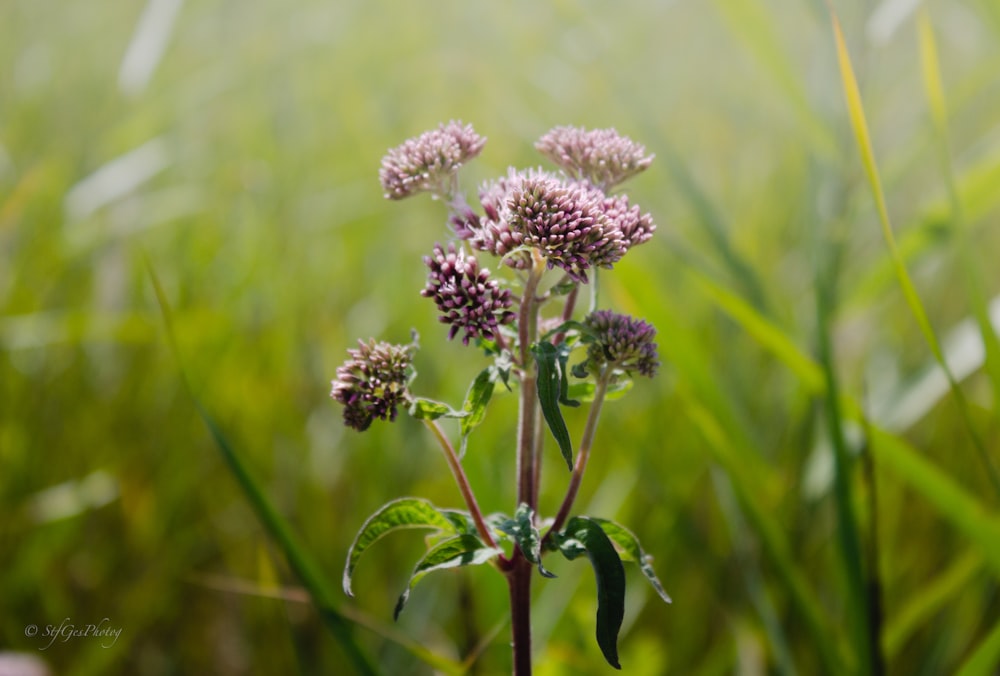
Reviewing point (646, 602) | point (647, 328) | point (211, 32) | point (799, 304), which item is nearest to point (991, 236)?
point (799, 304)

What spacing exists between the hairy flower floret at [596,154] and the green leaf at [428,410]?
1.01 ft

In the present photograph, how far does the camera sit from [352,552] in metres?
0.74

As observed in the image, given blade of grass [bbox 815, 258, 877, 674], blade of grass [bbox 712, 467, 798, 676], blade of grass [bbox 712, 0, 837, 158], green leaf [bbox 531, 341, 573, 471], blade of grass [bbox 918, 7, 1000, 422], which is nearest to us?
green leaf [bbox 531, 341, 573, 471]

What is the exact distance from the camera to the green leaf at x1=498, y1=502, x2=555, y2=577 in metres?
0.70

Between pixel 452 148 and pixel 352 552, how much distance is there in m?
0.41

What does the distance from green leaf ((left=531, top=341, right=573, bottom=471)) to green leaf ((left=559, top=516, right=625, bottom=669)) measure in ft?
0.32

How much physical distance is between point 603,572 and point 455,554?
0.15m

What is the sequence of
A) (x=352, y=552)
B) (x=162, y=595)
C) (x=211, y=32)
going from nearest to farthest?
1. (x=352, y=552)
2. (x=162, y=595)
3. (x=211, y=32)

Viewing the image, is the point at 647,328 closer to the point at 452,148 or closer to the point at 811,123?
the point at 452,148

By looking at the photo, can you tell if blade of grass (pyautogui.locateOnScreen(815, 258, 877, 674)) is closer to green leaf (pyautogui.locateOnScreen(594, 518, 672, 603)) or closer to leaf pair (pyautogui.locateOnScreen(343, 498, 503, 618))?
green leaf (pyautogui.locateOnScreen(594, 518, 672, 603))

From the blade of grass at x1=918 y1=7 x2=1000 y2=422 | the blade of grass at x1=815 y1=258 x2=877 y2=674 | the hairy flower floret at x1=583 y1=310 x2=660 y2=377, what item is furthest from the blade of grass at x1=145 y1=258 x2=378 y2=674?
the blade of grass at x1=918 y1=7 x2=1000 y2=422

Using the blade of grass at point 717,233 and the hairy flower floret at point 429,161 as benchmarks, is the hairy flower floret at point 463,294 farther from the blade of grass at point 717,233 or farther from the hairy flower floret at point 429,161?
the blade of grass at point 717,233

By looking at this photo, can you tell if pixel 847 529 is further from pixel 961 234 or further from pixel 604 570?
Result: pixel 604 570

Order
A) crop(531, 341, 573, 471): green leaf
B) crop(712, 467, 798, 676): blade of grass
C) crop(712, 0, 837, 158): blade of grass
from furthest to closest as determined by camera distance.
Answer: crop(712, 0, 837, 158): blade of grass < crop(712, 467, 798, 676): blade of grass < crop(531, 341, 573, 471): green leaf
